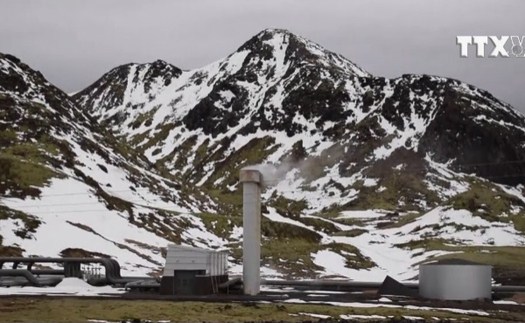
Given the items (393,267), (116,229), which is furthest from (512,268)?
(116,229)

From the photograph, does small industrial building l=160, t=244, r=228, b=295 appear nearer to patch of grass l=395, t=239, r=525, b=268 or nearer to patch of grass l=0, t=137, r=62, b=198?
patch of grass l=395, t=239, r=525, b=268

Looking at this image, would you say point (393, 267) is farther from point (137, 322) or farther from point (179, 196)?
point (137, 322)

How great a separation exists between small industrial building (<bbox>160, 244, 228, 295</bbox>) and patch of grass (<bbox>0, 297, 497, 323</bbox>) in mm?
6640

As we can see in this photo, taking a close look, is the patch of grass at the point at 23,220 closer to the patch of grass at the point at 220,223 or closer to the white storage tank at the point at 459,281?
the patch of grass at the point at 220,223

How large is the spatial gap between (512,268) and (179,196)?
8666 cm

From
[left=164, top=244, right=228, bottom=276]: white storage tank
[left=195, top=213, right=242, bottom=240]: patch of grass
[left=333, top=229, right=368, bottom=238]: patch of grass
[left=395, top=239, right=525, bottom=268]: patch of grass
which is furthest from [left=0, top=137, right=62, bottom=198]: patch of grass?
[left=164, top=244, right=228, bottom=276]: white storage tank

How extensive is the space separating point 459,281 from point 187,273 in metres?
20.7

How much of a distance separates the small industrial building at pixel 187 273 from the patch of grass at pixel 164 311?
6640 millimetres

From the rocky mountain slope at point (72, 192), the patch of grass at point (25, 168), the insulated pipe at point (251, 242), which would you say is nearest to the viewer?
the insulated pipe at point (251, 242)

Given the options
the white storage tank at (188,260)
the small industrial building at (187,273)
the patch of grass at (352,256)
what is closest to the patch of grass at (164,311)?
the small industrial building at (187,273)

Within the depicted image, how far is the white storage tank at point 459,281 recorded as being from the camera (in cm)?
5662

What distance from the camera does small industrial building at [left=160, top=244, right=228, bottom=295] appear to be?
57.6 metres

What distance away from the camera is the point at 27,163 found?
14012 centimetres

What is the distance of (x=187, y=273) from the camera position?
190ft
